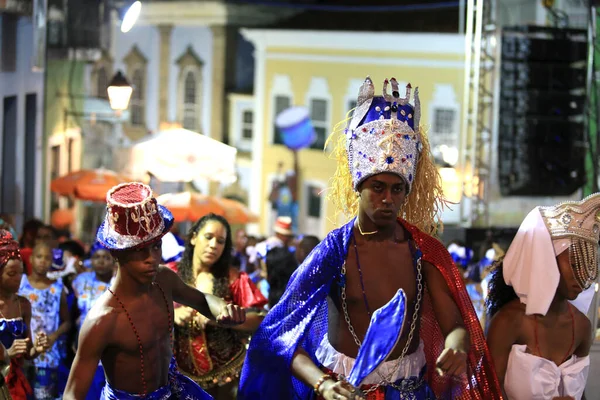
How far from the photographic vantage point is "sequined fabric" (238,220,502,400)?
536 centimetres

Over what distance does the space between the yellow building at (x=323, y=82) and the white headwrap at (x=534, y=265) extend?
82.0 feet

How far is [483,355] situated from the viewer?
5406 millimetres

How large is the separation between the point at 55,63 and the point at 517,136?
13947mm

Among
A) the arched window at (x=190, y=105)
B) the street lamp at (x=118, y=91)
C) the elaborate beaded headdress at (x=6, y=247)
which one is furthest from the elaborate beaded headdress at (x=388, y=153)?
the arched window at (x=190, y=105)

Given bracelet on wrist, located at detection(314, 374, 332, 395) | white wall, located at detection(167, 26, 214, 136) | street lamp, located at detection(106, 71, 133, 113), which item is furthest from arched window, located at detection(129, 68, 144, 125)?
bracelet on wrist, located at detection(314, 374, 332, 395)

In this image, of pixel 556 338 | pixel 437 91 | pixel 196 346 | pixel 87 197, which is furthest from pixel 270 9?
pixel 556 338

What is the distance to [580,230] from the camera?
5.68 metres

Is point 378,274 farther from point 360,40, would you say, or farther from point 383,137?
point 360,40

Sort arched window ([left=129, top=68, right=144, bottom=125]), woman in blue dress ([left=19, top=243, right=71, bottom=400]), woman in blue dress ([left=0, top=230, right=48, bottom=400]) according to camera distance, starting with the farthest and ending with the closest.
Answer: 1. arched window ([left=129, top=68, right=144, bottom=125])
2. woman in blue dress ([left=19, top=243, right=71, bottom=400])
3. woman in blue dress ([left=0, top=230, right=48, bottom=400])

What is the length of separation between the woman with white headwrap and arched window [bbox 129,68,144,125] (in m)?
27.3

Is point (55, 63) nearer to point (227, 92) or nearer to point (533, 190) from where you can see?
point (227, 92)

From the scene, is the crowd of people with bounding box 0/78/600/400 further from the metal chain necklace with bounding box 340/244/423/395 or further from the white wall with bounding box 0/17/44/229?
the white wall with bounding box 0/17/44/229

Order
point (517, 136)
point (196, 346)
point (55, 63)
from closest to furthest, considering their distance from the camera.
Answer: point (196, 346)
point (517, 136)
point (55, 63)

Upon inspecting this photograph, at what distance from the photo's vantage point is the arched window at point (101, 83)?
101 feet
